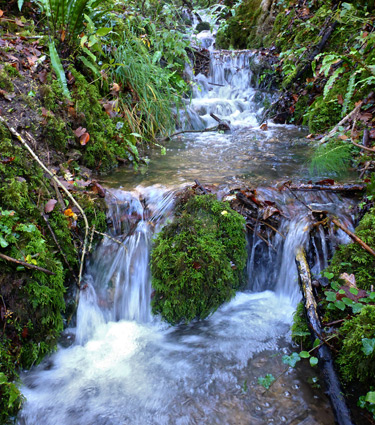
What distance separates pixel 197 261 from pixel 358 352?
1.35 m

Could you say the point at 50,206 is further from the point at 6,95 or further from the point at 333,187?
the point at 333,187

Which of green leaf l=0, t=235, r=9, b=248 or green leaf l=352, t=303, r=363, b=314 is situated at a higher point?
green leaf l=0, t=235, r=9, b=248

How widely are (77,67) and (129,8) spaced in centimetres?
279

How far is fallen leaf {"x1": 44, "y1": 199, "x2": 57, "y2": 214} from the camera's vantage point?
2.54 meters

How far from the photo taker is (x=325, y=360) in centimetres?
191

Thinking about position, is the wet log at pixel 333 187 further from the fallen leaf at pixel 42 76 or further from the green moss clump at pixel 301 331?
the fallen leaf at pixel 42 76

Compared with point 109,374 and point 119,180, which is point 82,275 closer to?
point 109,374

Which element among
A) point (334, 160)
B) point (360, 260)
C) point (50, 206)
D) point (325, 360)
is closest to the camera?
point (325, 360)

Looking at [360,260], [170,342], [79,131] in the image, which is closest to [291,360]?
[360,260]

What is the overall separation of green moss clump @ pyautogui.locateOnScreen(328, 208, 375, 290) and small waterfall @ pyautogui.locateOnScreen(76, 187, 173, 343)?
166cm

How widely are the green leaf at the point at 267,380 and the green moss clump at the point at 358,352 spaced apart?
52 cm

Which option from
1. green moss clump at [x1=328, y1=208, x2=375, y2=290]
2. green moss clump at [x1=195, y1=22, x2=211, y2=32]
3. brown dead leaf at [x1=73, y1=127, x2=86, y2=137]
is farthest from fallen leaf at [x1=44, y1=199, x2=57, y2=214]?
green moss clump at [x1=195, y1=22, x2=211, y2=32]

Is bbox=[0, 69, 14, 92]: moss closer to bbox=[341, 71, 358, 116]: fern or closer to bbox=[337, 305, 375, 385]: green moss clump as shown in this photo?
bbox=[337, 305, 375, 385]: green moss clump

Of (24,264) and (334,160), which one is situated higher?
(334,160)
